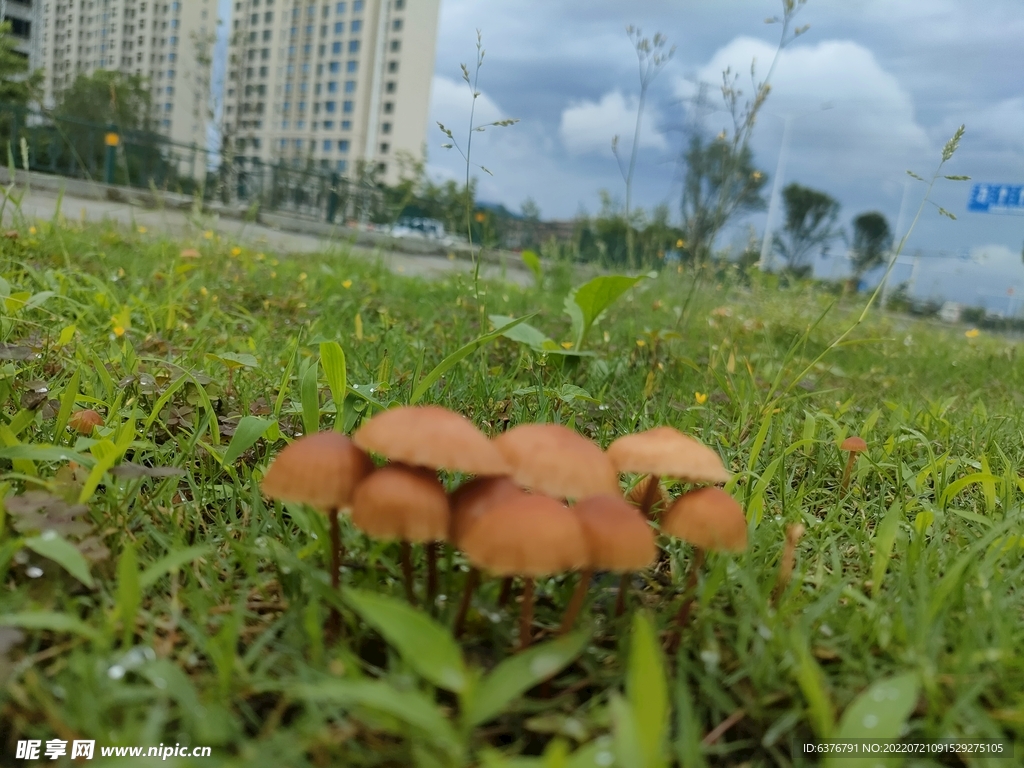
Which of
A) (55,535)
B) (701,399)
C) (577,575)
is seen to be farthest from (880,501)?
(55,535)

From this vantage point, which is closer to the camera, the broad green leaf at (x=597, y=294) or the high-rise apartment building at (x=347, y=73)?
the broad green leaf at (x=597, y=294)

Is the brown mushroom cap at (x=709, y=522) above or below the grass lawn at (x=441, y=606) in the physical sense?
above

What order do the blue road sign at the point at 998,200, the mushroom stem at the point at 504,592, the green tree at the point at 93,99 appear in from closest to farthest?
1. the mushroom stem at the point at 504,592
2. the blue road sign at the point at 998,200
3. the green tree at the point at 93,99

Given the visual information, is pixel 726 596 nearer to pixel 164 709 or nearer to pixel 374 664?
pixel 374 664

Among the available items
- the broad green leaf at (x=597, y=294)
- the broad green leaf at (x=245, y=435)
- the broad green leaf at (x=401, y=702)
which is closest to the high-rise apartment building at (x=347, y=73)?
the broad green leaf at (x=597, y=294)

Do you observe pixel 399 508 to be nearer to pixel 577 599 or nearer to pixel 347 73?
pixel 577 599

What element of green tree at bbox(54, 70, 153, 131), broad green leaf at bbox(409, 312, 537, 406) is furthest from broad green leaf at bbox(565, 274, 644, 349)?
green tree at bbox(54, 70, 153, 131)

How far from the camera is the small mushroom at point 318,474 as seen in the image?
83 centimetres

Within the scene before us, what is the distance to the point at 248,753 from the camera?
68 centimetres

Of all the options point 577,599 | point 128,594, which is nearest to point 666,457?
point 577,599

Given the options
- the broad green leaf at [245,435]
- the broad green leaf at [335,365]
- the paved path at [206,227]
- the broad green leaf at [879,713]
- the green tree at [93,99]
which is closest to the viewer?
the broad green leaf at [879,713]

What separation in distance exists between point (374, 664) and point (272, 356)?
1590 mm

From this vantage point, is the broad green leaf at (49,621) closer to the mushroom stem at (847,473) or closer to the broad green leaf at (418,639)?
the broad green leaf at (418,639)

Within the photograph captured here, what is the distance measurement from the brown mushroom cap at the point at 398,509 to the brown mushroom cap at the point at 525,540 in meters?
0.05
